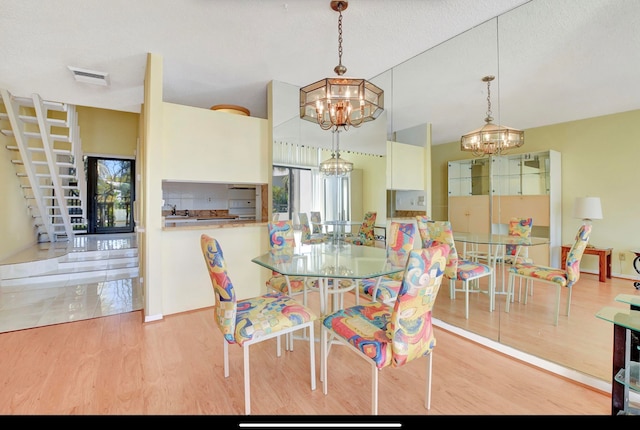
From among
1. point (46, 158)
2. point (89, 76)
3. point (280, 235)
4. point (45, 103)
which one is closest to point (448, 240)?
point (280, 235)

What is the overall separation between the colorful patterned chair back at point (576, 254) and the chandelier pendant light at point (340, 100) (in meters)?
1.77

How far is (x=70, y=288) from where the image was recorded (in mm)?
3834

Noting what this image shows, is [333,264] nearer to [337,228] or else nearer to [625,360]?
[625,360]

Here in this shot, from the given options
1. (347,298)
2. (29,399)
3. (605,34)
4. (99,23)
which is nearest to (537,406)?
(347,298)

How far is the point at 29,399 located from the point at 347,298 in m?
2.71

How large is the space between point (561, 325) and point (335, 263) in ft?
6.12

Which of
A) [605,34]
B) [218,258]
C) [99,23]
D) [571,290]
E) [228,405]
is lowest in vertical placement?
[228,405]

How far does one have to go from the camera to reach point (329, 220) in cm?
386

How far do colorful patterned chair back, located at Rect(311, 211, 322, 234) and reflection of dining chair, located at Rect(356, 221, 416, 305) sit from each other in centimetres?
120

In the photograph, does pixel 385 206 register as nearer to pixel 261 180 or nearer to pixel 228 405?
pixel 261 180

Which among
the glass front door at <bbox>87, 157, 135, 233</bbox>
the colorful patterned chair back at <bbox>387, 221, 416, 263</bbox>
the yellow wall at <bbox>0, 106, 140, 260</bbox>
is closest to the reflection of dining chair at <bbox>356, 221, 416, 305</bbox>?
the colorful patterned chair back at <bbox>387, 221, 416, 263</bbox>

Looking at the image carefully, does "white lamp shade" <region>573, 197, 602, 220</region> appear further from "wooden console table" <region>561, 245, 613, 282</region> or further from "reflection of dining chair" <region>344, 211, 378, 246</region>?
"reflection of dining chair" <region>344, 211, 378, 246</region>

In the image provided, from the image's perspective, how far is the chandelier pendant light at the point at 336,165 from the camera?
3.75m

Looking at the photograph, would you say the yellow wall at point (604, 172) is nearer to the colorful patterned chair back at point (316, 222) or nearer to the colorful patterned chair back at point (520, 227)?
the colorful patterned chair back at point (520, 227)
